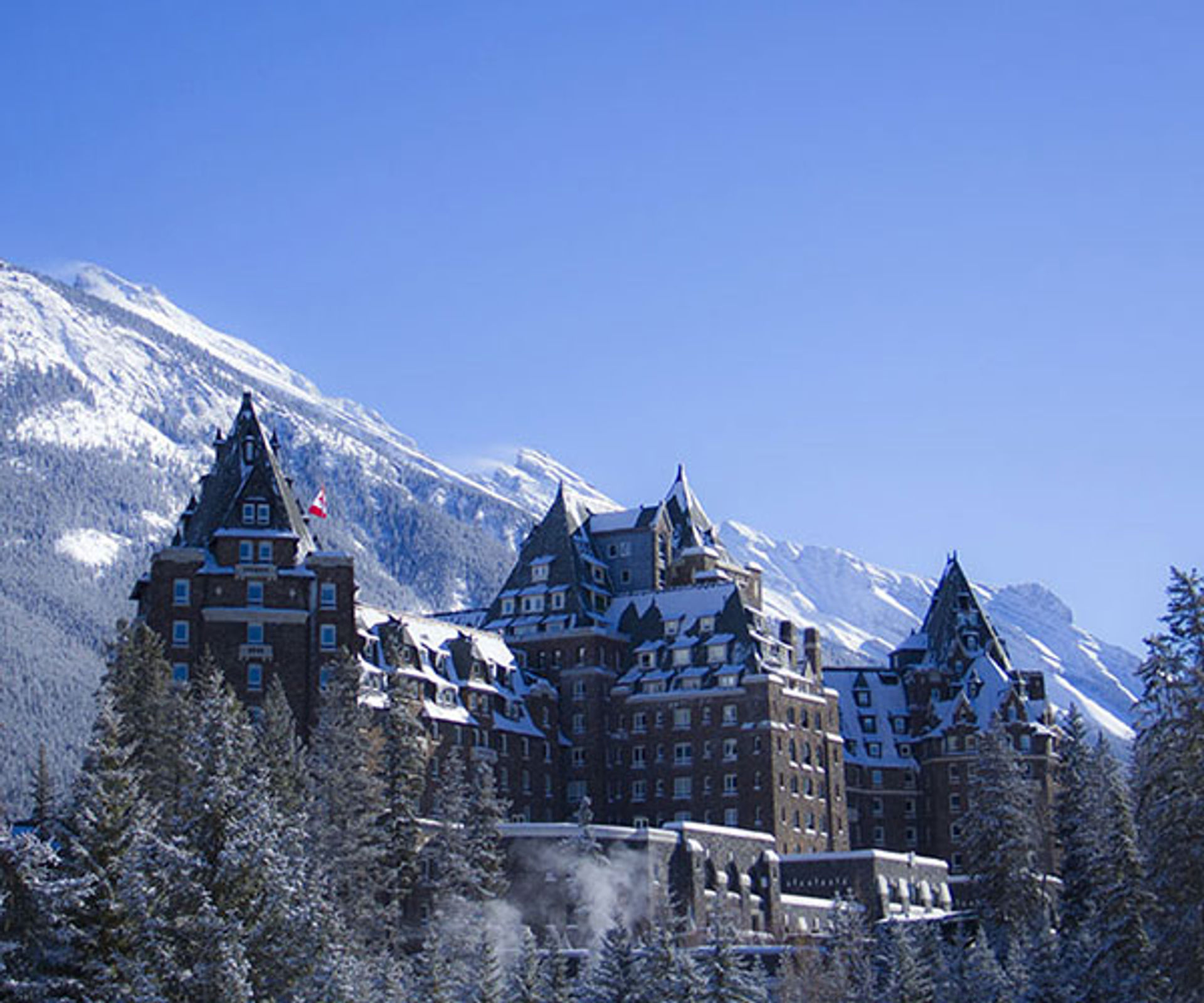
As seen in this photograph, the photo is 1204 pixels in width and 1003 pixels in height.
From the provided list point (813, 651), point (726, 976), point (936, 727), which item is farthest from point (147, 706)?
point (936, 727)

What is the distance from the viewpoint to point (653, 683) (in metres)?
133

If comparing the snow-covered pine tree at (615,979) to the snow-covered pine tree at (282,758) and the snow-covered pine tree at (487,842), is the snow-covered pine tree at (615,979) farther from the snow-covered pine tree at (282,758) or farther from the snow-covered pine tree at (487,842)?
the snow-covered pine tree at (487,842)

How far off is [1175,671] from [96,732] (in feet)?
180

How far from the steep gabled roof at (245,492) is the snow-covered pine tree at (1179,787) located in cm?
6318

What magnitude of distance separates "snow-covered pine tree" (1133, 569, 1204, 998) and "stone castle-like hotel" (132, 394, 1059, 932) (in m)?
A: 49.5

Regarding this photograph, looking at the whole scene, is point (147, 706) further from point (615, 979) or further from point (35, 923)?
point (35, 923)

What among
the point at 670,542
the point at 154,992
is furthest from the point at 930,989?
the point at 670,542

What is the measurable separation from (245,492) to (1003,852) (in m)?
46.3

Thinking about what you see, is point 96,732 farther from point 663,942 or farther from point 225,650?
point 663,942

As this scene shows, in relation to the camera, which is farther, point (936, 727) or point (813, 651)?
point (936, 727)

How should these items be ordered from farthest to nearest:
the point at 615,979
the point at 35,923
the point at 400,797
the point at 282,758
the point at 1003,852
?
1. the point at 1003,852
2. the point at 400,797
3. the point at 282,758
4. the point at 615,979
5. the point at 35,923

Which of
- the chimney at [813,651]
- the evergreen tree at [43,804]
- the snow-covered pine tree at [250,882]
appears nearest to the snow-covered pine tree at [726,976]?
the snow-covered pine tree at [250,882]

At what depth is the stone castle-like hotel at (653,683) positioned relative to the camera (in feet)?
375

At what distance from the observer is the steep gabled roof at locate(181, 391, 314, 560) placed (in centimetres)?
11650
